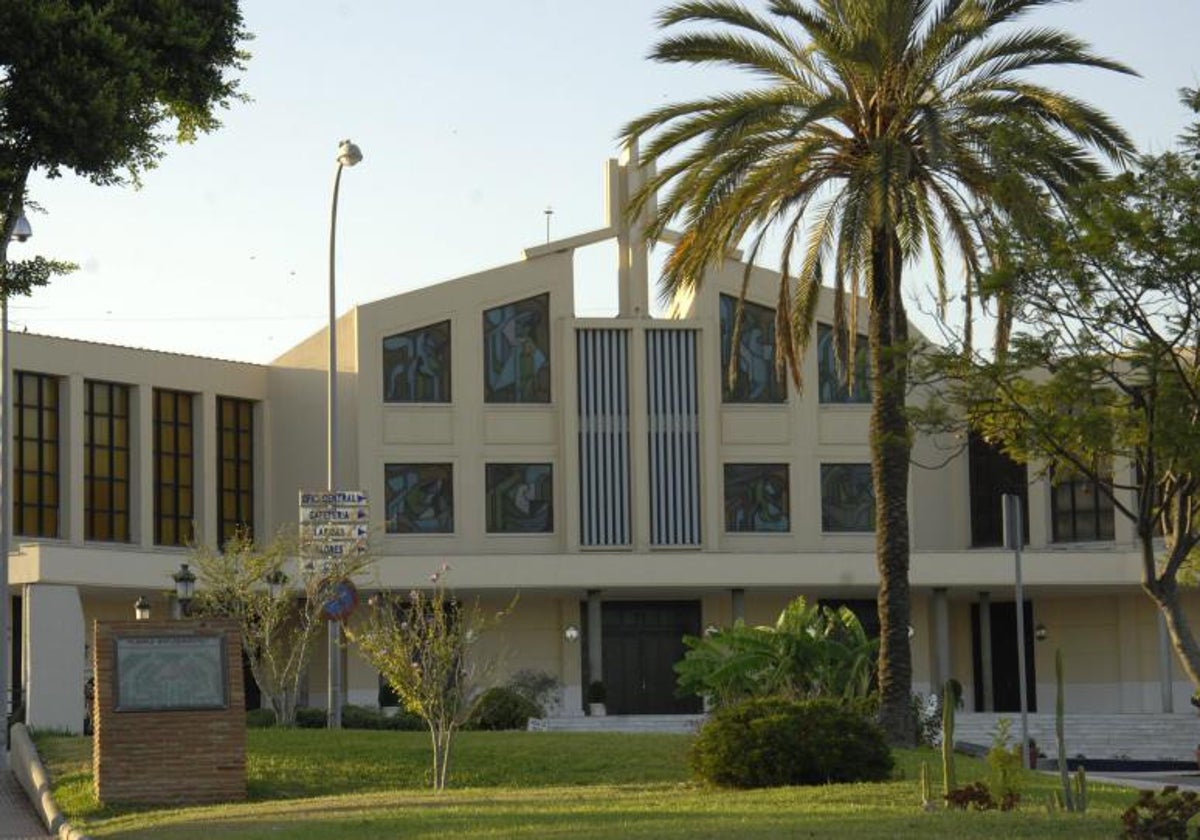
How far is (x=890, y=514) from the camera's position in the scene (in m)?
29.5

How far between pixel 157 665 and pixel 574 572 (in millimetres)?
26040

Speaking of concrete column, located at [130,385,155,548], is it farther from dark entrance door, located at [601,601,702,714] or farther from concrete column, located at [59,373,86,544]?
dark entrance door, located at [601,601,702,714]

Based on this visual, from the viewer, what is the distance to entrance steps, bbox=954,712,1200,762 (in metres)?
44.3

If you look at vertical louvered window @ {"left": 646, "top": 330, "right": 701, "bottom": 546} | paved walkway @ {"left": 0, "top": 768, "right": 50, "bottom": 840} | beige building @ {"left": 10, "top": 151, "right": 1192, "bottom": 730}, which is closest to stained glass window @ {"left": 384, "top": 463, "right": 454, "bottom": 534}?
beige building @ {"left": 10, "top": 151, "right": 1192, "bottom": 730}

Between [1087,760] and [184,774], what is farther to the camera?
[1087,760]

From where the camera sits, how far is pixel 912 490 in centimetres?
5559

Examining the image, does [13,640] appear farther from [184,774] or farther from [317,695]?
[184,774]

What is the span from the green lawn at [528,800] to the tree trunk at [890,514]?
2.93 ft

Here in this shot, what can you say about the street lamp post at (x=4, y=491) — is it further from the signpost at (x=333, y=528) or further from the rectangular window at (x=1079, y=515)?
the rectangular window at (x=1079, y=515)

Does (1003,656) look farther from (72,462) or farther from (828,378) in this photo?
(72,462)

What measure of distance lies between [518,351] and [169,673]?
28.6 m

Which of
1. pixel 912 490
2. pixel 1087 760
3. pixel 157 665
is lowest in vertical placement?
pixel 1087 760

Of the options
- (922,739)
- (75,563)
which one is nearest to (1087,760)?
(922,739)

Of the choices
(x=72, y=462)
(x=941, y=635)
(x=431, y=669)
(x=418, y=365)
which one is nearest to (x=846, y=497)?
(x=941, y=635)
